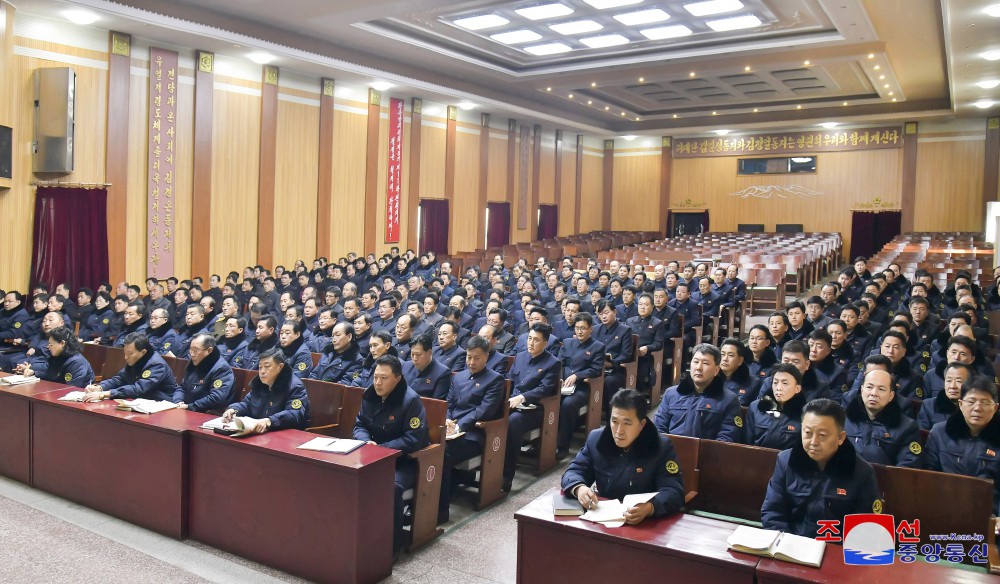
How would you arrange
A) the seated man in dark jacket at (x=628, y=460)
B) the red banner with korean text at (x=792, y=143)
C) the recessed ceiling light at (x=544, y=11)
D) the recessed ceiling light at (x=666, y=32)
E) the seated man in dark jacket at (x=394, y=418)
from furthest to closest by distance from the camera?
the red banner with korean text at (x=792, y=143) < the recessed ceiling light at (x=666, y=32) < the recessed ceiling light at (x=544, y=11) < the seated man in dark jacket at (x=394, y=418) < the seated man in dark jacket at (x=628, y=460)

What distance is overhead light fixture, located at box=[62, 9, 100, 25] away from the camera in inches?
339

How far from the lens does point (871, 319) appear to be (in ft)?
22.3

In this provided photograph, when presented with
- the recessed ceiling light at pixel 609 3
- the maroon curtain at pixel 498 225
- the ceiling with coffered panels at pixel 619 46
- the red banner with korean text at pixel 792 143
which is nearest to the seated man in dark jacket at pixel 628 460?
the ceiling with coffered panels at pixel 619 46

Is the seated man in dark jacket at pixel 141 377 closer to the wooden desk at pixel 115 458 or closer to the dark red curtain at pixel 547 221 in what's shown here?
the wooden desk at pixel 115 458

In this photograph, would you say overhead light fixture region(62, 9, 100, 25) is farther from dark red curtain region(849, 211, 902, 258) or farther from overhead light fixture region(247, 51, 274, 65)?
dark red curtain region(849, 211, 902, 258)

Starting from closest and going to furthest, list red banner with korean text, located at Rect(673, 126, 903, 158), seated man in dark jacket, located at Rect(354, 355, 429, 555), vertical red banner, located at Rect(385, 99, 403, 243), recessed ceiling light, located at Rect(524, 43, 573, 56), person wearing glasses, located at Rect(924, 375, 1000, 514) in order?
1. person wearing glasses, located at Rect(924, 375, 1000, 514)
2. seated man in dark jacket, located at Rect(354, 355, 429, 555)
3. recessed ceiling light, located at Rect(524, 43, 573, 56)
4. vertical red banner, located at Rect(385, 99, 403, 243)
5. red banner with korean text, located at Rect(673, 126, 903, 158)

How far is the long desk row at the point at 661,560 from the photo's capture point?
2.13 meters

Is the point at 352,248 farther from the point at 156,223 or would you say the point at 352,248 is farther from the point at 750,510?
the point at 750,510

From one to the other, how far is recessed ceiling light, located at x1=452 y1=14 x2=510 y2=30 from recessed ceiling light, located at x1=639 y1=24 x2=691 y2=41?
7.21ft

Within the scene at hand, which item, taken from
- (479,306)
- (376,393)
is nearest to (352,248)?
(479,306)

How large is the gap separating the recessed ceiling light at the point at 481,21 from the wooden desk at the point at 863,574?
942 centimetres

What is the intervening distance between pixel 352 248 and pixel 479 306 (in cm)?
565

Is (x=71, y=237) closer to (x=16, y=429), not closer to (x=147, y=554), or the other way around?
(x=16, y=429)

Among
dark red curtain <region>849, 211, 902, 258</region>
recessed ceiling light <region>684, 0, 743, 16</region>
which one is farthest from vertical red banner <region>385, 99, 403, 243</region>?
dark red curtain <region>849, 211, 902, 258</region>
